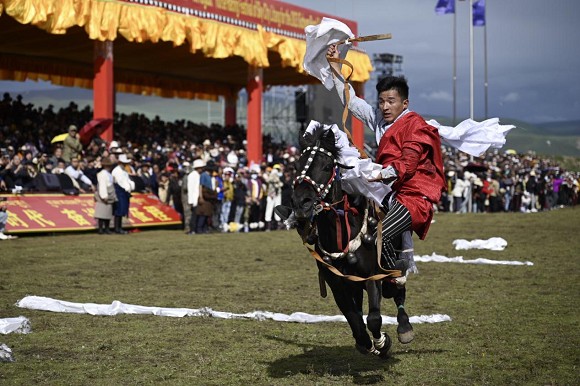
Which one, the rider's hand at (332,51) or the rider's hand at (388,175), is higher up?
the rider's hand at (332,51)

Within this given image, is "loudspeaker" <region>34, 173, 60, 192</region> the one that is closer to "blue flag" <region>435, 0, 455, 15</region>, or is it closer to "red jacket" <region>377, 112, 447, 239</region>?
"red jacket" <region>377, 112, 447, 239</region>

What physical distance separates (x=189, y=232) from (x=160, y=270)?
29.0 feet

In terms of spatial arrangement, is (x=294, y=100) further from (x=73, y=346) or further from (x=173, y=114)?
(x=73, y=346)

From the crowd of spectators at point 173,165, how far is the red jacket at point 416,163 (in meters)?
8.25

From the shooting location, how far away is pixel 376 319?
20.7ft

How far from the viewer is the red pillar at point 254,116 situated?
106 ft

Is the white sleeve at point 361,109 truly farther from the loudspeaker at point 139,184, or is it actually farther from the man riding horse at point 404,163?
the loudspeaker at point 139,184

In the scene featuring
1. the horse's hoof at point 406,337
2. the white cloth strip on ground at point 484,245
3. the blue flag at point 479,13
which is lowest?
the white cloth strip on ground at point 484,245

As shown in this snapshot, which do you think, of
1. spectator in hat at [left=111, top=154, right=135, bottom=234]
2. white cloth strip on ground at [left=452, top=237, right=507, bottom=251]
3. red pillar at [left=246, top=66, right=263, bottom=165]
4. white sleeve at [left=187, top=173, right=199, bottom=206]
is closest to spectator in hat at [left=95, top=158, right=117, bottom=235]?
spectator in hat at [left=111, top=154, right=135, bottom=234]

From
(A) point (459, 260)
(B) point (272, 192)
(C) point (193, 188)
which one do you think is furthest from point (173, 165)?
(A) point (459, 260)

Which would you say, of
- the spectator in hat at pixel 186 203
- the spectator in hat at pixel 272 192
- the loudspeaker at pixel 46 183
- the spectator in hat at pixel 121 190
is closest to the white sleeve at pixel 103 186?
the spectator in hat at pixel 121 190

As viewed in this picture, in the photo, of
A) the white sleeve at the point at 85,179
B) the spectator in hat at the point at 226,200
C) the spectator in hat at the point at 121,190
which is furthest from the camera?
the spectator in hat at the point at 226,200

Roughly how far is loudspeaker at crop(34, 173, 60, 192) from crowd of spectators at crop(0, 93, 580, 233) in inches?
2.3

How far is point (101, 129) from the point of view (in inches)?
988
